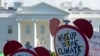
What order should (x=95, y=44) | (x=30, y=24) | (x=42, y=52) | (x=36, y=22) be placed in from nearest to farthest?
(x=42, y=52) → (x=95, y=44) → (x=36, y=22) → (x=30, y=24)

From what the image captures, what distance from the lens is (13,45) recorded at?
460 inches

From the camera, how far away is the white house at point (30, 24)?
200 feet

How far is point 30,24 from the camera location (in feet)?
204

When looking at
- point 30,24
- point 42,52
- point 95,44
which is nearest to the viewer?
point 42,52

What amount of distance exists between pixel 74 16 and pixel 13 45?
172 feet

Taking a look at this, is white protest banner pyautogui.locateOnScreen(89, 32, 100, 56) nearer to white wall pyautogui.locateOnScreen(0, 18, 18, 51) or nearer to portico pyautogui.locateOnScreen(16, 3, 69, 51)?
portico pyautogui.locateOnScreen(16, 3, 69, 51)

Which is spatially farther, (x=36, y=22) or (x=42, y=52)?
(x=36, y=22)

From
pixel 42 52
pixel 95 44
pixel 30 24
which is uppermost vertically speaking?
pixel 95 44

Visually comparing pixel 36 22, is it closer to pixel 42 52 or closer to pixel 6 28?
pixel 6 28

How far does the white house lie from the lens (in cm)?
6100

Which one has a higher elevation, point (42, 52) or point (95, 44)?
point (95, 44)

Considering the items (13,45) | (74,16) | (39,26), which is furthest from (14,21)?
(13,45)

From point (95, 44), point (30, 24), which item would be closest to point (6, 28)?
point (30, 24)

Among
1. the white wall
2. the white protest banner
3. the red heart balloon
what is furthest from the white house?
the red heart balloon
